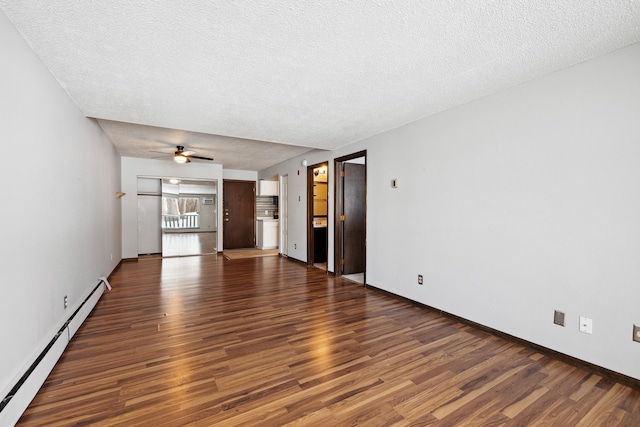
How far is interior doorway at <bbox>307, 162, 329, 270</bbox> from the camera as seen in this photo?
612 cm

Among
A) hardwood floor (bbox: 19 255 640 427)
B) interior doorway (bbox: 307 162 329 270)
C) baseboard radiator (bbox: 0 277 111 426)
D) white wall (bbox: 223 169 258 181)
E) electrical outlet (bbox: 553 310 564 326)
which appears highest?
white wall (bbox: 223 169 258 181)

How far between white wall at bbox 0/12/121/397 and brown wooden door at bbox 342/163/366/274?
3742 mm

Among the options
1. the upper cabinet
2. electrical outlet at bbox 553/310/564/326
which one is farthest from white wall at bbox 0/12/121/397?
the upper cabinet

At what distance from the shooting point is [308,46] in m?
2.00

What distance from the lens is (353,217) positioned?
5.42m

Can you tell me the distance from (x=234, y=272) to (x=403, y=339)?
3.75 meters

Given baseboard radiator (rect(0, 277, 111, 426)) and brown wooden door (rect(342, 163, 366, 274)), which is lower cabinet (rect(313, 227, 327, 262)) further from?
baseboard radiator (rect(0, 277, 111, 426))

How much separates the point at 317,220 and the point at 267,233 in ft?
7.86

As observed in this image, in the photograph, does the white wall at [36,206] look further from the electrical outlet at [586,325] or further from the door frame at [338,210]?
the electrical outlet at [586,325]

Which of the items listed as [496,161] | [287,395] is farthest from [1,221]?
[496,161]

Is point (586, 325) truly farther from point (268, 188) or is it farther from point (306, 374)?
point (268, 188)

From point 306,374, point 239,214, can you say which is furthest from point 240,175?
point 306,374

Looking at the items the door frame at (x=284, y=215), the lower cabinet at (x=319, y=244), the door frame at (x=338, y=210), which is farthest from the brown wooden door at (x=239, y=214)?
the door frame at (x=338, y=210)

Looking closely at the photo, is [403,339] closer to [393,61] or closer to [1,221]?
[393,61]
